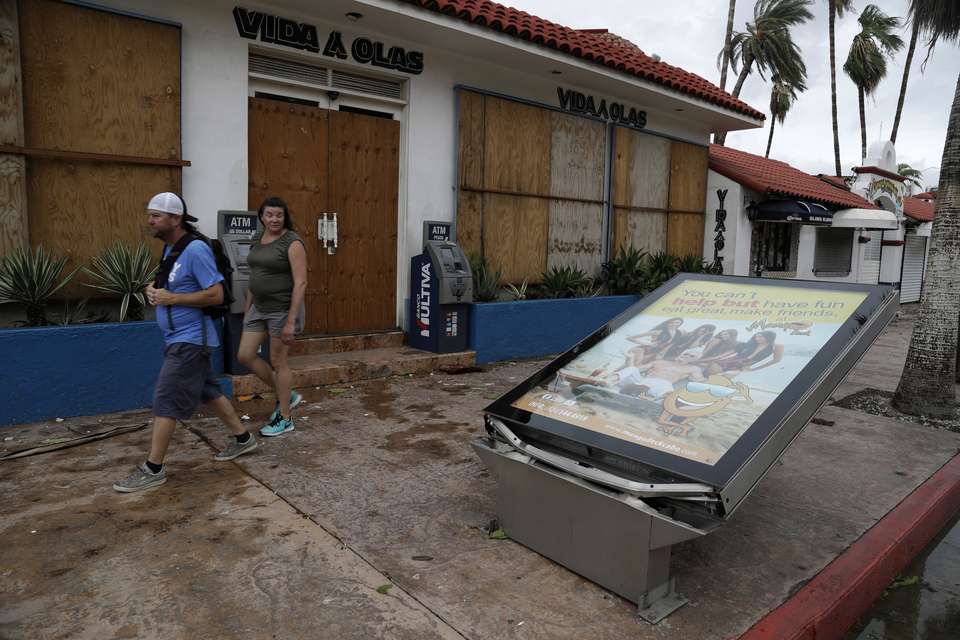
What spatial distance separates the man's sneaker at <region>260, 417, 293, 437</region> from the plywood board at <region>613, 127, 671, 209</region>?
23.1 feet

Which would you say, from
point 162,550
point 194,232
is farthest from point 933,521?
point 194,232

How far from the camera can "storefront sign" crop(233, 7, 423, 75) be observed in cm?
649

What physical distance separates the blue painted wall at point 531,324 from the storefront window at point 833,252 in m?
9.65

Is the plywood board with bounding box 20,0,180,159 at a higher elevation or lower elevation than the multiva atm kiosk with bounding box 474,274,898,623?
higher

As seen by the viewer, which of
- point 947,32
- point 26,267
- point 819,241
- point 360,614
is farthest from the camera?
point 819,241

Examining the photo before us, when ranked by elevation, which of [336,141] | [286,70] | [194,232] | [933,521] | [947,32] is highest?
[947,32]

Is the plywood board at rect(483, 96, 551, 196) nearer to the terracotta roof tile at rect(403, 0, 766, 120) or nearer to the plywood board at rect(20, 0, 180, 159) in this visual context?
the terracotta roof tile at rect(403, 0, 766, 120)

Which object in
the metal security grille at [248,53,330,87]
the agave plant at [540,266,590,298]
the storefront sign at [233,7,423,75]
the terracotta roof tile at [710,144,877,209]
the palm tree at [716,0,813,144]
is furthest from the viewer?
the palm tree at [716,0,813,144]

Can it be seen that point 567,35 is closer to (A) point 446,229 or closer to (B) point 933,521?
(A) point 446,229

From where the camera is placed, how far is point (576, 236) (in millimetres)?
10047

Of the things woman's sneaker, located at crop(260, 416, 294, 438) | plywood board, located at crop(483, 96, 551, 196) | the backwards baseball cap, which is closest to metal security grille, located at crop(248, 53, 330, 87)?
plywood board, located at crop(483, 96, 551, 196)

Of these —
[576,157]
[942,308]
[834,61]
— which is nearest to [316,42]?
[576,157]

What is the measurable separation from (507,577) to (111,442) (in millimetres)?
3224

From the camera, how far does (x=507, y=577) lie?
311cm
